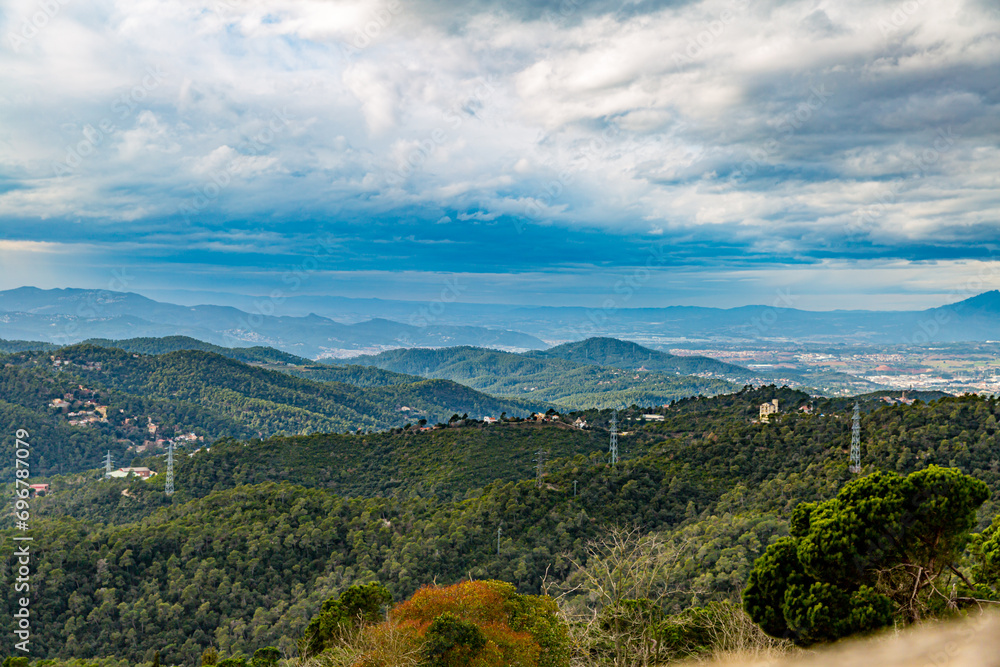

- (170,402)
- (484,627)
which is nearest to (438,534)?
(484,627)

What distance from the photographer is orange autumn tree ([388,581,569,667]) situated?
52.7ft

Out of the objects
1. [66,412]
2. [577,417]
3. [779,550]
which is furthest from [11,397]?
[779,550]

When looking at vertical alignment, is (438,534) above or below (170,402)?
above

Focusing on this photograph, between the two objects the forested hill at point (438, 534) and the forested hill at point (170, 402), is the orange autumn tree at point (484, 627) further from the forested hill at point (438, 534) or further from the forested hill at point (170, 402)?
the forested hill at point (170, 402)

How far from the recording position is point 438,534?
43.2 m

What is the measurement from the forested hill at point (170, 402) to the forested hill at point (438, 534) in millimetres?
59016

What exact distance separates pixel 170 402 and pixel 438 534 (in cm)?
10210

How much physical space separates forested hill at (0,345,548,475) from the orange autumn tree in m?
97.8

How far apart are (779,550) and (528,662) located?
7317 mm

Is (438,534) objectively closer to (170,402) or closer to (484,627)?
(484,627)

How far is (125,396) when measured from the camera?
116 meters

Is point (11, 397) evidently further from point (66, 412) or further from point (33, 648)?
point (33, 648)

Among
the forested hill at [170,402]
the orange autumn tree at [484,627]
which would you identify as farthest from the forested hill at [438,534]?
the forested hill at [170,402]

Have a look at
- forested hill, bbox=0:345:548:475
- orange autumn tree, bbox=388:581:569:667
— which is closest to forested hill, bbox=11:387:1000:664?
orange autumn tree, bbox=388:581:569:667
